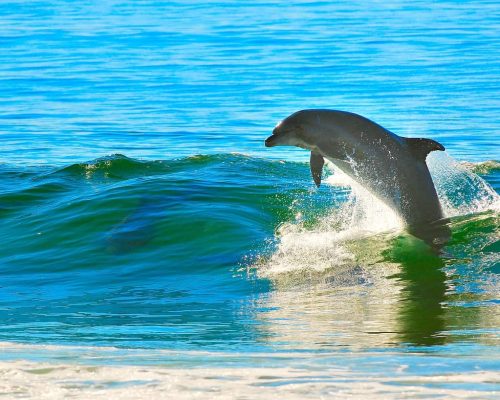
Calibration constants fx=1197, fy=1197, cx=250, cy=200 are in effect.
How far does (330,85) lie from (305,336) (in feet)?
74.4

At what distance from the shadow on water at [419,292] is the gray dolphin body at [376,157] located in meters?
0.25

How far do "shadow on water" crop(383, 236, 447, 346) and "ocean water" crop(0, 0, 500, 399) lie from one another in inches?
1.3

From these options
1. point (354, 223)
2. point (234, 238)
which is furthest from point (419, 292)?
point (234, 238)

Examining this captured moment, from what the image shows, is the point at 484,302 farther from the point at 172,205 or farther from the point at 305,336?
the point at 172,205

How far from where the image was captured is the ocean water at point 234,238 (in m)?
7.22

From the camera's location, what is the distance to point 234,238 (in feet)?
46.5

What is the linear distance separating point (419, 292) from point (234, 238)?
11.8 ft

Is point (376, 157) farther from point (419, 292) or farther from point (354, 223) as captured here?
point (419, 292)

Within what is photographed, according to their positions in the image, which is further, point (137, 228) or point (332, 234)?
point (137, 228)

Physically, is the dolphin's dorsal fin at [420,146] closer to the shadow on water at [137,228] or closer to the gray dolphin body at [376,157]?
the gray dolphin body at [376,157]

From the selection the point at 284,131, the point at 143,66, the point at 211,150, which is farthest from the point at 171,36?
the point at 284,131

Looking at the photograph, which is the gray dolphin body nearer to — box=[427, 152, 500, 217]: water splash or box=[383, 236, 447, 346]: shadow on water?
box=[383, 236, 447, 346]: shadow on water

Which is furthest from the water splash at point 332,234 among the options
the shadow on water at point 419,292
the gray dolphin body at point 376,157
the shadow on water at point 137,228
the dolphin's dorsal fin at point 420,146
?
the shadow on water at point 137,228

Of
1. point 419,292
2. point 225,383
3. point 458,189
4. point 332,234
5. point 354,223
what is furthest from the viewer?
point 458,189
